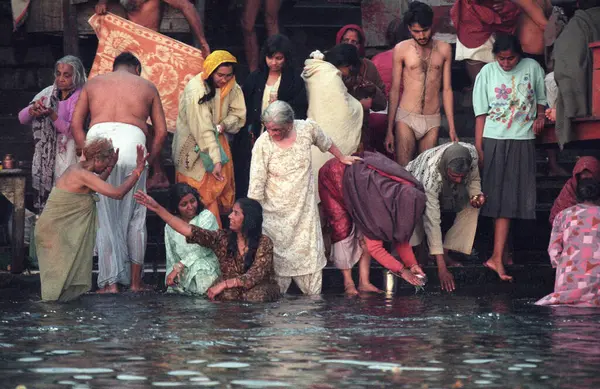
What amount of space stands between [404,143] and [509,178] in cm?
92

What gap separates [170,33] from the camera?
1408cm

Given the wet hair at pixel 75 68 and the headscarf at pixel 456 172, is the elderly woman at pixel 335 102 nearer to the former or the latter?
the headscarf at pixel 456 172

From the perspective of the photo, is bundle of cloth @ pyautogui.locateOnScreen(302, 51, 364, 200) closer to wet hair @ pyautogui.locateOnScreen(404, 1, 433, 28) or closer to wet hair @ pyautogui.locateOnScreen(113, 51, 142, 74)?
wet hair @ pyautogui.locateOnScreen(404, 1, 433, 28)

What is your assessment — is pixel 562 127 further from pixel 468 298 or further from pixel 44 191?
pixel 44 191

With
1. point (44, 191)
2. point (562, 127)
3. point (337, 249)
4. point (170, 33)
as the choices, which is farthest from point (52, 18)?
point (562, 127)

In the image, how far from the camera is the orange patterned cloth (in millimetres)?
13094

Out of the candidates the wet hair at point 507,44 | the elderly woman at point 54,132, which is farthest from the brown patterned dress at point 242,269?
the wet hair at point 507,44

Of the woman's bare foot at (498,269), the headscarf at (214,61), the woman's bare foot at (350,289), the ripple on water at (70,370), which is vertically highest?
the headscarf at (214,61)

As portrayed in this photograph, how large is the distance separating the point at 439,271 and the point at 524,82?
169 cm

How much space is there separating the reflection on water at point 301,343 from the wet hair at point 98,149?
1.07m

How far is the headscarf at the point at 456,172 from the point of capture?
11.5m

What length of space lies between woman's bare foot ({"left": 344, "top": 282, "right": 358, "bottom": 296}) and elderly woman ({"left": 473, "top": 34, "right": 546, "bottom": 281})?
3.89ft

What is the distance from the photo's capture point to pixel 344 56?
1202cm

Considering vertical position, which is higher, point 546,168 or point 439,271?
point 546,168
